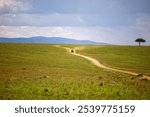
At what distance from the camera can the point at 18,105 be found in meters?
18.1

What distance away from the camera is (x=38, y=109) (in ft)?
57.0

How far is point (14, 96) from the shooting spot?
2128cm

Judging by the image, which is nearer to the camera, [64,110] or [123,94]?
[64,110]

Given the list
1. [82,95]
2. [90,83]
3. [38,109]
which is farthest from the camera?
[90,83]

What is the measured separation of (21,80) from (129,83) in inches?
483

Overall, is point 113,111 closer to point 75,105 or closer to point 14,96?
point 75,105

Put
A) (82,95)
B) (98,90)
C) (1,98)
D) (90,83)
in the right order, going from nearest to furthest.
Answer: (1,98) → (82,95) → (98,90) → (90,83)

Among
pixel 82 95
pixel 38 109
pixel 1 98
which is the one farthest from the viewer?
pixel 82 95

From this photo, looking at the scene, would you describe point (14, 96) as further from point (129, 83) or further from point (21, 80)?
point (129, 83)

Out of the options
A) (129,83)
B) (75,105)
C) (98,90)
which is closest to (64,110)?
(75,105)

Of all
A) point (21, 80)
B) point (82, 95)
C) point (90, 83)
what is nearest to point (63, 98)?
point (82, 95)

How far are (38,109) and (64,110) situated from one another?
1.80 meters

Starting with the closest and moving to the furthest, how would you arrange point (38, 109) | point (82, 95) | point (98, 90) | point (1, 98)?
point (38, 109), point (1, 98), point (82, 95), point (98, 90)

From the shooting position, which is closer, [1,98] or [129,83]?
[1,98]
